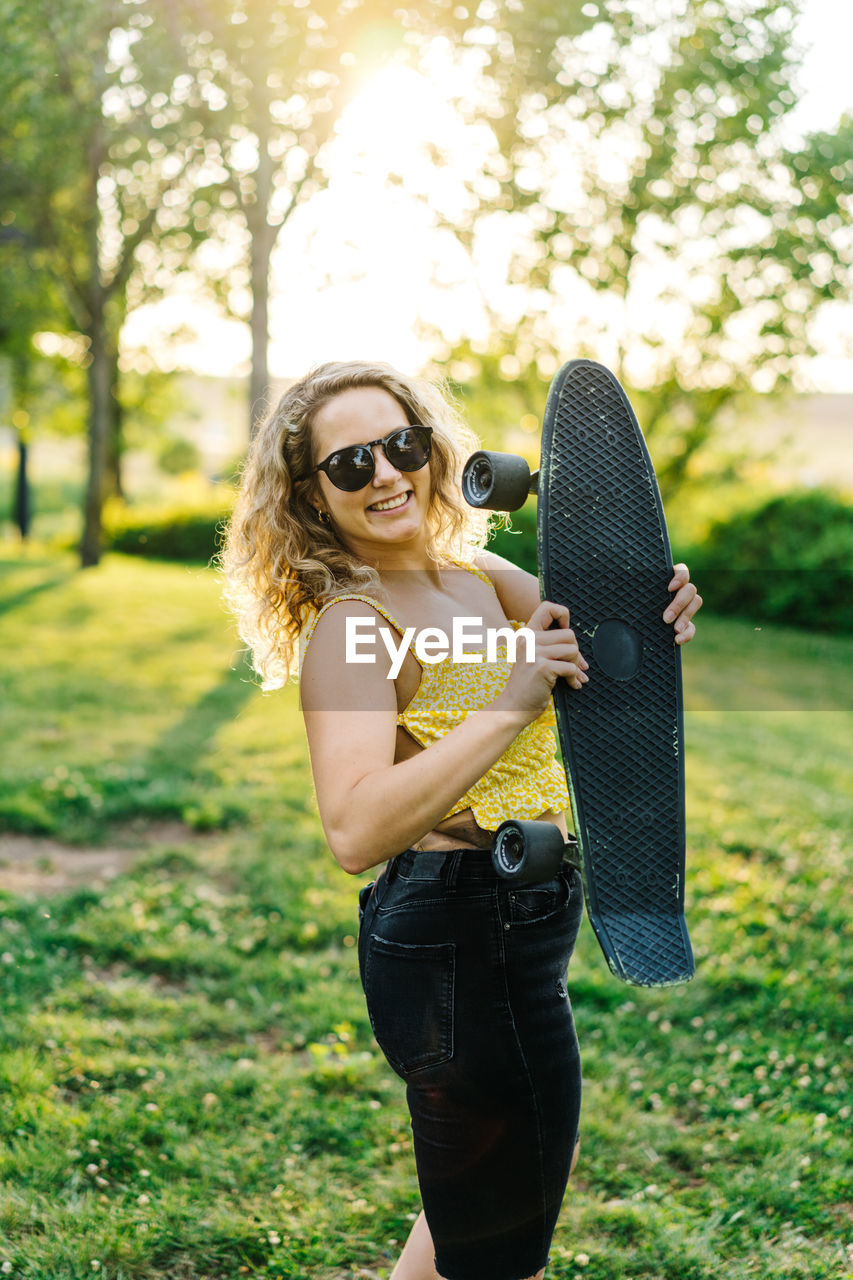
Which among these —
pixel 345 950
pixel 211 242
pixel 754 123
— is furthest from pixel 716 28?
pixel 345 950

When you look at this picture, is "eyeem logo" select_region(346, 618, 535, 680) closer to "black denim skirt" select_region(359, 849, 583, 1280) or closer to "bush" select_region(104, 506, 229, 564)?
"black denim skirt" select_region(359, 849, 583, 1280)

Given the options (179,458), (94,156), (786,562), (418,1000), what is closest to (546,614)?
(418,1000)

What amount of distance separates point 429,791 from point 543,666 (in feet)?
0.89

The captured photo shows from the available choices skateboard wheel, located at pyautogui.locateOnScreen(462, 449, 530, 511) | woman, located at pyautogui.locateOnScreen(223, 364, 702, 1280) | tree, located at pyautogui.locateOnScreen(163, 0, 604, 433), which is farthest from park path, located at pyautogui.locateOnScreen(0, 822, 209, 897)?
tree, located at pyautogui.locateOnScreen(163, 0, 604, 433)

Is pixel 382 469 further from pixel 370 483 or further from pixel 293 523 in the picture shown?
pixel 293 523

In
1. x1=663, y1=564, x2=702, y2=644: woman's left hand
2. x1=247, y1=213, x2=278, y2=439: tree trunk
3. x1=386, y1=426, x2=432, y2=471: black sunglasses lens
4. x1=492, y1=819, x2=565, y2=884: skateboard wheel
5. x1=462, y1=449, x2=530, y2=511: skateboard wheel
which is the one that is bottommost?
x1=492, y1=819, x2=565, y2=884: skateboard wheel

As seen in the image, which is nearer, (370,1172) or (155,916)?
(370,1172)

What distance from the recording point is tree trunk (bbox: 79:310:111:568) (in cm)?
1795

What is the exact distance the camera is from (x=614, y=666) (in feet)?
6.23

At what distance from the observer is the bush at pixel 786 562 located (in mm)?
15461

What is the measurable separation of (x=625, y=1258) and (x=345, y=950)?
6.38 ft

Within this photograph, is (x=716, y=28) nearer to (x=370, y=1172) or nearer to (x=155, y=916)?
(x=155, y=916)

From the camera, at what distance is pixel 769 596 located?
631 inches

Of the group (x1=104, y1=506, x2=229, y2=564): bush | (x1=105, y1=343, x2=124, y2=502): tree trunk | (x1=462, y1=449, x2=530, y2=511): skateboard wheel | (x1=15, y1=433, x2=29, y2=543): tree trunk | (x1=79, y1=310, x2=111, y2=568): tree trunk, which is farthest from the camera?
(x1=15, y1=433, x2=29, y2=543): tree trunk
